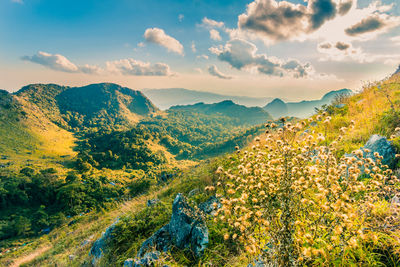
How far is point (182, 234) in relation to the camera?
173 inches

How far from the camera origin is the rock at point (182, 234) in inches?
160

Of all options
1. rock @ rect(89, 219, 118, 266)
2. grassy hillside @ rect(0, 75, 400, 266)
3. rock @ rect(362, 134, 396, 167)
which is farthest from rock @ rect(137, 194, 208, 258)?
rock @ rect(362, 134, 396, 167)

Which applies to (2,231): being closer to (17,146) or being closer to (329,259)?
(329,259)

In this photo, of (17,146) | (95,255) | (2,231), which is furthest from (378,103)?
(17,146)

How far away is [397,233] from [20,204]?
140754 mm

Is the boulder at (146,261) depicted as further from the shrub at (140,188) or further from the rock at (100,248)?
the shrub at (140,188)

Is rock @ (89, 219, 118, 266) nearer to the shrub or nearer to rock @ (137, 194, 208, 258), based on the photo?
rock @ (137, 194, 208, 258)

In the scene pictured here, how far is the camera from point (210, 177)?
795cm

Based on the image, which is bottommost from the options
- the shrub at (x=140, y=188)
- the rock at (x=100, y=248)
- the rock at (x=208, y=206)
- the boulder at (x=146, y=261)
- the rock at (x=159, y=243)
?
the shrub at (x=140, y=188)

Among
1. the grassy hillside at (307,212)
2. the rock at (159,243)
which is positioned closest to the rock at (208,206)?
the grassy hillside at (307,212)

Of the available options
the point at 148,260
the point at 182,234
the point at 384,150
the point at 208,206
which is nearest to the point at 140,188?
the point at 208,206

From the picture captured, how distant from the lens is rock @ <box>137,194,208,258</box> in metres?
4.06

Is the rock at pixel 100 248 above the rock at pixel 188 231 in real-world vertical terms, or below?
below

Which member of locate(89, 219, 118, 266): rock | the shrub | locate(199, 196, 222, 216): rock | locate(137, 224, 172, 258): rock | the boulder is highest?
locate(199, 196, 222, 216): rock
